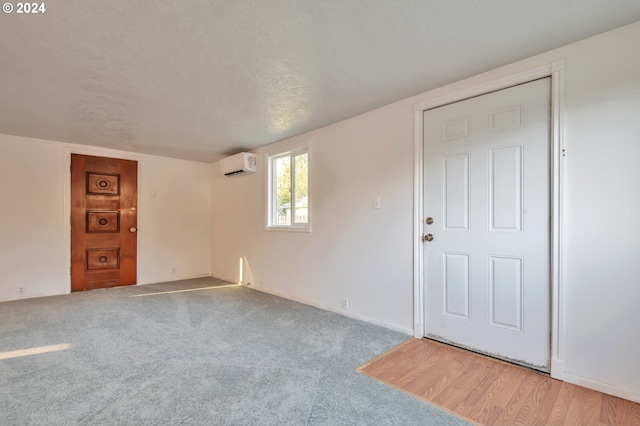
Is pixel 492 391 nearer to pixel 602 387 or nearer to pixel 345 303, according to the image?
pixel 602 387

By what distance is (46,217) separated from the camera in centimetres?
434

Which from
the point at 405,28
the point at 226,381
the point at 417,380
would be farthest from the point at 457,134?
the point at 226,381

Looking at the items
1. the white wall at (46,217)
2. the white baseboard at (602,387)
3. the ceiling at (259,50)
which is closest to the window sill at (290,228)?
the ceiling at (259,50)

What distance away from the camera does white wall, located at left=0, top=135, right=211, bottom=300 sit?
13.4 ft

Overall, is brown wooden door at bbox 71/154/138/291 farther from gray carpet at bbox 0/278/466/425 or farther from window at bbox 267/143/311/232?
window at bbox 267/143/311/232

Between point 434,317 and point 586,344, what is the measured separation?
3.40 ft

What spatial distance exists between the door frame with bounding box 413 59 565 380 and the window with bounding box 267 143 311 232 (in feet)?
5.02

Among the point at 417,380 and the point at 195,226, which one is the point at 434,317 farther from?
the point at 195,226

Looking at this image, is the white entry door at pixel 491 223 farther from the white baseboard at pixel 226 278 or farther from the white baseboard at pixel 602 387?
the white baseboard at pixel 226 278

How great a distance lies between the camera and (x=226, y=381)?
2039 mm

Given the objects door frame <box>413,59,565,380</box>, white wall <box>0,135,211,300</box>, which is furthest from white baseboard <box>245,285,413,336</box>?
white wall <box>0,135,211,300</box>

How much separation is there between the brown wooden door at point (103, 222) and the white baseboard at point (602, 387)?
5.70 meters

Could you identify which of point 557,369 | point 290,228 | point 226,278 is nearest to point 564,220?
point 557,369

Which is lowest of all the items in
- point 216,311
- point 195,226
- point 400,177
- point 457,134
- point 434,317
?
point 216,311
